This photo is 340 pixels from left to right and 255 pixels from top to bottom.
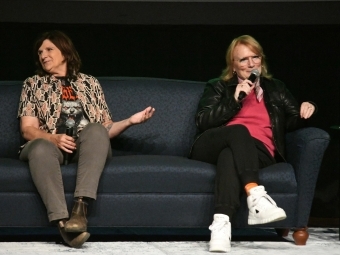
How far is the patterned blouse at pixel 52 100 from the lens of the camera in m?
3.70

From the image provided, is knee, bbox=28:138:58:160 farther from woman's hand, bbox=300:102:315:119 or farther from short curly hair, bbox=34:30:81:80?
woman's hand, bbox=300:102:315:119

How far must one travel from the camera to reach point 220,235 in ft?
10.4

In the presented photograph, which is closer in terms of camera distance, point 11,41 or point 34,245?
point 34,245

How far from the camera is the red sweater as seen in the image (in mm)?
3709

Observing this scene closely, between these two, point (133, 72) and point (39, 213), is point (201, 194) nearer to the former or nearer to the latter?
point (39, 213)

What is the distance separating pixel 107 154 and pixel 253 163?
0.66 metres

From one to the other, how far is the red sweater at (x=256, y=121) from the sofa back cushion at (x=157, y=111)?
1.20 feet

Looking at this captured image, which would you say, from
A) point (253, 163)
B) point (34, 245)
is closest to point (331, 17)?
point (253, 163)

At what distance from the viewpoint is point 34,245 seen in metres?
3.33

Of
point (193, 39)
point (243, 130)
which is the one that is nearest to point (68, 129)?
point (243, 130)

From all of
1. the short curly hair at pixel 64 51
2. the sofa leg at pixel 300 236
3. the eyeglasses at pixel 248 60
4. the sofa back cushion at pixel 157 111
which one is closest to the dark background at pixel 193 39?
the sofa back cushion at pixel 157 111

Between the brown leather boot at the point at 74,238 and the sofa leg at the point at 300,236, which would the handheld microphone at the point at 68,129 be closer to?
the brown leather boot at the point at 74,238

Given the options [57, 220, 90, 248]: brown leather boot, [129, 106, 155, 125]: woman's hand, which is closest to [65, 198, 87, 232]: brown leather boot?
[57, 220, 90, 248]: brown leather boot

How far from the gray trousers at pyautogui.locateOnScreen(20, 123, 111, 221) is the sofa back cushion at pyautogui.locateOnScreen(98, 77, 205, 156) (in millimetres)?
605
